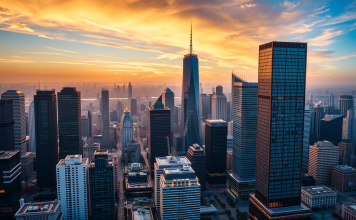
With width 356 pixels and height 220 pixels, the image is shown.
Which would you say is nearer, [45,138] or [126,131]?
[45,138]

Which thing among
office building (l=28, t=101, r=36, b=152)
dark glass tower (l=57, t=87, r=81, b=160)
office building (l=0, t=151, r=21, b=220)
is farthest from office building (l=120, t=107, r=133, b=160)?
office building (l=0, t=151, r=21, b=220)

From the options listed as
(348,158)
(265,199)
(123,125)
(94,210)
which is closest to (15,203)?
(94,210)

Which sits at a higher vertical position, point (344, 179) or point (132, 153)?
point (132, 153)

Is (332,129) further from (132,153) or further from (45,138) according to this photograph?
(45,138)

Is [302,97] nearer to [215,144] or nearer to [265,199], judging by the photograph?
[265,199]

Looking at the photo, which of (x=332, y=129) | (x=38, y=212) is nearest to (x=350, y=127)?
(x=332, y=129)

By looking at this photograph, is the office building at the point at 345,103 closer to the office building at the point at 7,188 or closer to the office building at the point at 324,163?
the office building at the point at 324,163

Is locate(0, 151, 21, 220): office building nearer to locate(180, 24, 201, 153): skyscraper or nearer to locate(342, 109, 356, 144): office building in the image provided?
locate(180, 24, 201, 153): skyscraper
